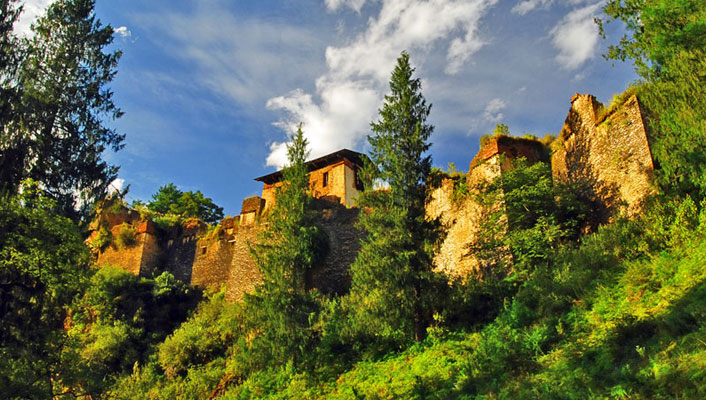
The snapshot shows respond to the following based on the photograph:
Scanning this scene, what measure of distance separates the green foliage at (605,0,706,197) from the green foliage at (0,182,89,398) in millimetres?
Result: 15363

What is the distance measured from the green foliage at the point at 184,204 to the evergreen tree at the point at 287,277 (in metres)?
24.1

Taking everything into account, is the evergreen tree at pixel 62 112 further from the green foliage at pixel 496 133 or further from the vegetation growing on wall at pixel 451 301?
the green foliage at pixel 496 133

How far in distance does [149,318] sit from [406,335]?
47.3 feet

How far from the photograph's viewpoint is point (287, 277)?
18.7 metres

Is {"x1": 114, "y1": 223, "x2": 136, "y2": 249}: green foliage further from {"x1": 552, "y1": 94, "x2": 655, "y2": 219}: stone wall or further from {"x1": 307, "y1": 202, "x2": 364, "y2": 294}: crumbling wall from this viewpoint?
{"x1": 552, "y1": 94, "x2": 655, "y2": 219}: stone wall

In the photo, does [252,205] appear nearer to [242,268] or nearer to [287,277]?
[242,268]

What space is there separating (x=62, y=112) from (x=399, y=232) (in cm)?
1117

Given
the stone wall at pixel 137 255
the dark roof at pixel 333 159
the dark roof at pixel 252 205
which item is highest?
the dark roof at pixel 333 159

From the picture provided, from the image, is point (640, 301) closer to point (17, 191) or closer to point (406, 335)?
point (406, 335)

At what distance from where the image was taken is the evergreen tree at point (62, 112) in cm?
1373

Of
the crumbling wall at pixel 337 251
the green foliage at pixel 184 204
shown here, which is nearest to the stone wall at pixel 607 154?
the crumbling wall at pixel 337 251

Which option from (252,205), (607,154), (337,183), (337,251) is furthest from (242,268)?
(607,154)

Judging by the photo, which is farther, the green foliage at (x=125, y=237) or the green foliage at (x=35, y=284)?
the green foliage at (x=125, y=237)

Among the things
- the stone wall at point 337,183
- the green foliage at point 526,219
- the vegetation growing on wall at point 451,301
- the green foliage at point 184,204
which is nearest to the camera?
the vegetation growing on wall at point 451,301
